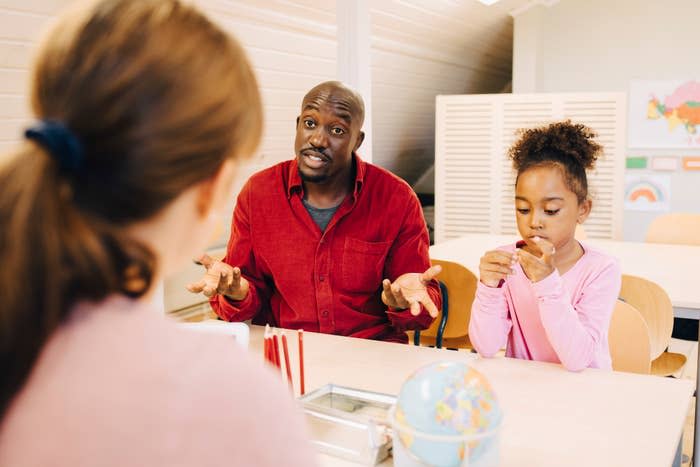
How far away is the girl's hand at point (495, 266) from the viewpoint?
1668 mm

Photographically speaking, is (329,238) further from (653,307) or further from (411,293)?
(653,307)

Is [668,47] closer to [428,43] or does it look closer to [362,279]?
[428,43]

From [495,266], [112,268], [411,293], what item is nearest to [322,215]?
[411,293]

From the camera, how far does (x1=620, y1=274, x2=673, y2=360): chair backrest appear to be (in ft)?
7.67

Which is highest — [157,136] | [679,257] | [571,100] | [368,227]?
[571,100]

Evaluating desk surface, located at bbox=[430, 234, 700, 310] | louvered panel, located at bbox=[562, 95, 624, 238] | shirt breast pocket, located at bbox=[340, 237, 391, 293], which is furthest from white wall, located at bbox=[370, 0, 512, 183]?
shirt breast pocket, located at bbox=[340, 237, 391, 293]

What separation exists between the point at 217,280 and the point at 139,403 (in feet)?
4.48

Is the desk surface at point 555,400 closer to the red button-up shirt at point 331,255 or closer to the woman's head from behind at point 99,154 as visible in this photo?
the red button-up shirt at point 331,255

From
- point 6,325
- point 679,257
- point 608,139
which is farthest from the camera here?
point 608,139

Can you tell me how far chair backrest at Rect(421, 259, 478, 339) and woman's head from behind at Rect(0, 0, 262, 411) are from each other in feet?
6.81

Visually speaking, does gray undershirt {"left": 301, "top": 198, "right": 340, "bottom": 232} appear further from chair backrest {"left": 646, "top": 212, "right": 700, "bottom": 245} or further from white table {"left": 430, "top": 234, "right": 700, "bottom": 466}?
chair backrest {"left": 646, "top": 212, "right": 700, "bottom": 245}

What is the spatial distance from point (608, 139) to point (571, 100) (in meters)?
0.37

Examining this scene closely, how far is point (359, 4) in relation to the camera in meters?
3.32

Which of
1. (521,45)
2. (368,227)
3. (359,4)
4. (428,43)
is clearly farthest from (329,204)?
(521,45)
